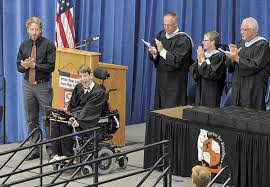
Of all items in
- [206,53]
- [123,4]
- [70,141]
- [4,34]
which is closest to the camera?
[70,141]

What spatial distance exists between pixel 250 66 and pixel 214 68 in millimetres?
549

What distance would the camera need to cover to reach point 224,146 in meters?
8.64

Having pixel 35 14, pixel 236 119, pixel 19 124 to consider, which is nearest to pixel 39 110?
pixel 19 124

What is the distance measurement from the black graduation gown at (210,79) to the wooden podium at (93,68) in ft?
4.00

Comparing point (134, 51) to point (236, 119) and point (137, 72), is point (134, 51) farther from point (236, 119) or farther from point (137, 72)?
point (236, 119)

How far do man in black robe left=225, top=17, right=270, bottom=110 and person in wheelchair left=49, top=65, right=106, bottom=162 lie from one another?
1.89 meters

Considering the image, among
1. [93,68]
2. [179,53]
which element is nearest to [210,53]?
[179,53]

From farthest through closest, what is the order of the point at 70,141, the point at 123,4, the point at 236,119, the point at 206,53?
the point at 123,4
the point at 206,53
the point at 70,141
the point at 236,119

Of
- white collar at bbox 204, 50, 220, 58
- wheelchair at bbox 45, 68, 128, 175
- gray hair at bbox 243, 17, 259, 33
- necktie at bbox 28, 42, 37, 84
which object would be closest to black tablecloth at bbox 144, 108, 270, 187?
wheelchair at bbox 45, 68, 128, 175

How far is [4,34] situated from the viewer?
36.4 feet

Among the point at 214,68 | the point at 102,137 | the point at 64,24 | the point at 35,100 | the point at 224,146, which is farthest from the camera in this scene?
the point at 64,24

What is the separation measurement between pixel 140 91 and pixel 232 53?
3900mm

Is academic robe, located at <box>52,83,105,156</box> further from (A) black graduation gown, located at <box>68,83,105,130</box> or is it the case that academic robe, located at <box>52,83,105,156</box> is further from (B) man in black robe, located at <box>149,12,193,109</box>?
(B) man in black robe, located at <box>149,12,193,109</box>

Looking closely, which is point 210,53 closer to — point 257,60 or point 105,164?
point 257,60
